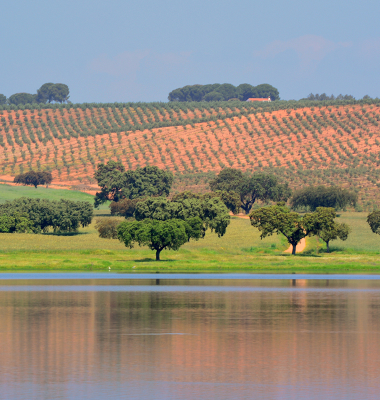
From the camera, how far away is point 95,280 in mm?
66875

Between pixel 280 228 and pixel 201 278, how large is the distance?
2461cm

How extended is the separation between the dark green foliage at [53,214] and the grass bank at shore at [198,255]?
2.76 metres

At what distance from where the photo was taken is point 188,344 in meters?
27.5

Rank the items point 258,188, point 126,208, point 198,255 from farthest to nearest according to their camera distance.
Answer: point 258,188
point 126,208
point 198,255

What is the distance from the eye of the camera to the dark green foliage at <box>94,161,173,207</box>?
145 metres

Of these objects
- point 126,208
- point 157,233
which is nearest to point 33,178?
point 126,208

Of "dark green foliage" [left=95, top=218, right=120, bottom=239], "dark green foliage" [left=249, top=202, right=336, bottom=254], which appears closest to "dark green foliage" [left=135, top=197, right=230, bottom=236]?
"dark green foliage" [left=95, top=218, right=120, bottom=239]

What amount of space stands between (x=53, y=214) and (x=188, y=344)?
8615cm

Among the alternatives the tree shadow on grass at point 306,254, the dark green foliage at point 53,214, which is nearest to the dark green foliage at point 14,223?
the dark green foliage at point 53,214

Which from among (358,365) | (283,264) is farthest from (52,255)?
(358,365)

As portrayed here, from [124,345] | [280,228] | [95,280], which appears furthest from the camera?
[280,228]

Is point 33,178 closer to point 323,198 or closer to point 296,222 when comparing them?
point 323,198

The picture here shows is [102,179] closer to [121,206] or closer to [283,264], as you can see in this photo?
[121,206]

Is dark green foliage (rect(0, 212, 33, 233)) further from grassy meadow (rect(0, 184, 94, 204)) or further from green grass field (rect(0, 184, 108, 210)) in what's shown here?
grassy meadow (rect(0, 184, 94, 204))
